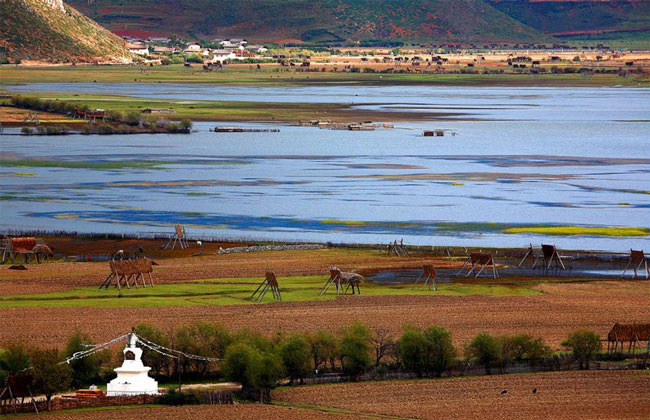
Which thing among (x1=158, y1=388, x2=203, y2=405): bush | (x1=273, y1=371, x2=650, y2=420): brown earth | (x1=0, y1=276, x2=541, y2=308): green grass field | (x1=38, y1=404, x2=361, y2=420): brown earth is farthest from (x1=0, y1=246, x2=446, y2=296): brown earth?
(x1=273, y1=371, x2=650, y2=420): brown earth

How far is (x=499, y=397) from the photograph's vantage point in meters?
36.0

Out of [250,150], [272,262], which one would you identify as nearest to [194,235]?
[272,262]

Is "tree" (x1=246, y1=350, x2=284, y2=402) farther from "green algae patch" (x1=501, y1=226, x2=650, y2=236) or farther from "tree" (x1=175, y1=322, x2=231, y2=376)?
"green algae patch" (x1=501, y1=226, x2=650, y2=236)

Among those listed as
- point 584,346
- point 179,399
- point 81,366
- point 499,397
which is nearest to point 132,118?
point 81,366

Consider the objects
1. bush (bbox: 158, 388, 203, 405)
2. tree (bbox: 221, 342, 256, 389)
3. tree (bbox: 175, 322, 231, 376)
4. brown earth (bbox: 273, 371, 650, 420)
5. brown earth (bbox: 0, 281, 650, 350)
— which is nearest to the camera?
brown earth (bbox: 273, 371, 650, 420)

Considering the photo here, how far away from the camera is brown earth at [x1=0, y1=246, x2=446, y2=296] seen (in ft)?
177

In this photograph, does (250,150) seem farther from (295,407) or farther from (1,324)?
(295,407)

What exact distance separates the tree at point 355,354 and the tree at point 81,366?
7136 millimetres

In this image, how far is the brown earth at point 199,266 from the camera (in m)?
53.8

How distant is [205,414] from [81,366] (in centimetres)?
513

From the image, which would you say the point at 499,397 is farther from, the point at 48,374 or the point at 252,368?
the point at 48,374

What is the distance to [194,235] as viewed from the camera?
6731 cm

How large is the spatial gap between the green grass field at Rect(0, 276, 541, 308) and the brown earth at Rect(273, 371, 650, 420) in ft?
40.7

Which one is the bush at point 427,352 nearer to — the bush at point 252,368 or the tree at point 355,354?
the tree at point 355,354
